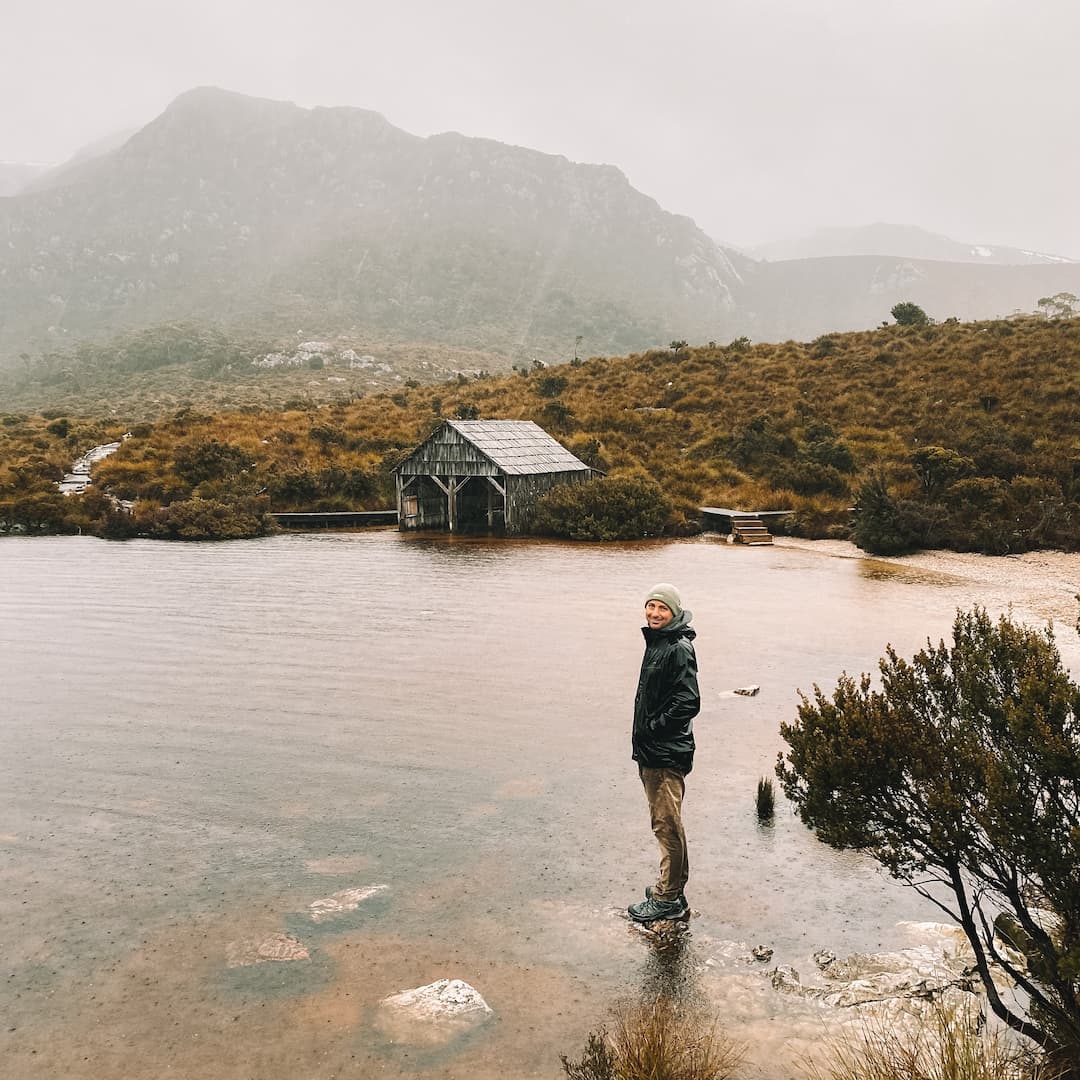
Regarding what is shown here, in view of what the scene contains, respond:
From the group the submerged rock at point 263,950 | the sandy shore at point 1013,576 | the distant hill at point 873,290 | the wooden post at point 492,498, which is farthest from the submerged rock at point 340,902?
the distant hill at point 873,290

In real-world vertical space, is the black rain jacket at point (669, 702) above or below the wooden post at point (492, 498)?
below

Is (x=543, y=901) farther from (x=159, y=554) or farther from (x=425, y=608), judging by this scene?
(x=159, y=554)

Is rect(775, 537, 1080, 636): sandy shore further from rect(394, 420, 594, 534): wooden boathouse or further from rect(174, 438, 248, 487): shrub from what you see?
rect(174, 438, 248, 487): shrub

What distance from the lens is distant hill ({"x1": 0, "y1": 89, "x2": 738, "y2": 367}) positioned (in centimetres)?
13212

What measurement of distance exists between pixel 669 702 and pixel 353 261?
15883 centimetres

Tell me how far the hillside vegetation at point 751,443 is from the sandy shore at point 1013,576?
86cm

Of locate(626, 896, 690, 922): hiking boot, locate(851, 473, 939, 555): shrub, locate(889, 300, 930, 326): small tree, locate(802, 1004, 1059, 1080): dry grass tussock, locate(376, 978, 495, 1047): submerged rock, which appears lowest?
locate(376, 978, 495, 1047): submerged rock

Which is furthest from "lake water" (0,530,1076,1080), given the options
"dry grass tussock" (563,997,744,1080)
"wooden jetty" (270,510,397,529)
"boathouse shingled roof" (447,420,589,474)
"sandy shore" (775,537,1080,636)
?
"wooden jetty" (270,510,397,529)

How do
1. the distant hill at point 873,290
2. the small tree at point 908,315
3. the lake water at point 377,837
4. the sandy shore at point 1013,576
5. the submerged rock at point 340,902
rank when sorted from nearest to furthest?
the lake water at point 377,837, the submerged rock at point 340,902, the sandy shore at point 1013,576, the small tree at point 908,315, the distant hill at point 873,290

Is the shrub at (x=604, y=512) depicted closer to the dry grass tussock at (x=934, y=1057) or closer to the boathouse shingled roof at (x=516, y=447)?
the boathouse shingled roof at (x=516, y=447)

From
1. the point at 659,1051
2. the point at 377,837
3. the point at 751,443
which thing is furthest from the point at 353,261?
the point at 659,1051

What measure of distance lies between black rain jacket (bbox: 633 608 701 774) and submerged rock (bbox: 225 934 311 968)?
274cm

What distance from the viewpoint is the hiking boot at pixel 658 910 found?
588 cm

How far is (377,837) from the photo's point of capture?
731 cm
